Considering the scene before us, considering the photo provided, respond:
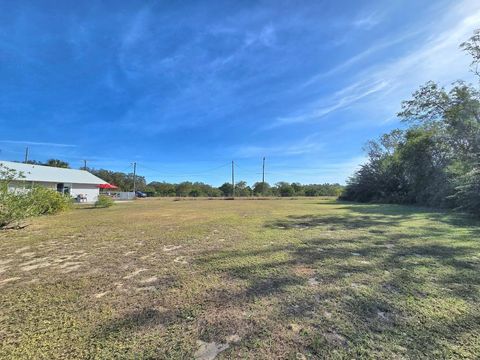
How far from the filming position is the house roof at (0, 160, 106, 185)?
2311cm

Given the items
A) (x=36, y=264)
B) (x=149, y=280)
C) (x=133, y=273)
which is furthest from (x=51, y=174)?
(x=149, y=280)

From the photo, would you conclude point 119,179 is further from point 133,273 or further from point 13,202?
point 133,273

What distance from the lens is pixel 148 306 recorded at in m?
2.54

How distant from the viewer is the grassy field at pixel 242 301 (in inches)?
75.2

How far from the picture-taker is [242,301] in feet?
8.71

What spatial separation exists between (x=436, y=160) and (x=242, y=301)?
21070mm

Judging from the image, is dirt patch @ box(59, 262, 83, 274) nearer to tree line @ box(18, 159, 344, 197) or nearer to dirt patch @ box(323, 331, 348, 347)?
dirt patch @ box(323, 331, 348, 347)

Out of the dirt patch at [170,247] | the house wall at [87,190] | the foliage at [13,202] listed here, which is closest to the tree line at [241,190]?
the house wall at [87,190]

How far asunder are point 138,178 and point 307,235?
6526cm

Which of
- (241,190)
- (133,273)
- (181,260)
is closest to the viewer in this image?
(133,273)

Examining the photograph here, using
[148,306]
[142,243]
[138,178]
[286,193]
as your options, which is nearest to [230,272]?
[148,306]

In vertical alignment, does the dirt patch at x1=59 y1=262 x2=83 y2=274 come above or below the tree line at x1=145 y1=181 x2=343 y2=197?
below

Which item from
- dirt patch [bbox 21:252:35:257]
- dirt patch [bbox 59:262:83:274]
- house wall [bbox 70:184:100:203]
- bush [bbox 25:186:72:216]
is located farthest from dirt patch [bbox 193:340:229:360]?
house wall [bbox 70:184:100:203]

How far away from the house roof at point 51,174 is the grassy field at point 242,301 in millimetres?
22850
